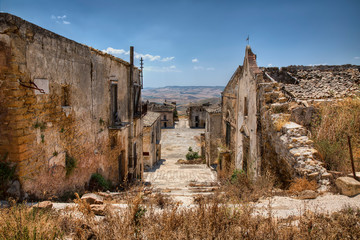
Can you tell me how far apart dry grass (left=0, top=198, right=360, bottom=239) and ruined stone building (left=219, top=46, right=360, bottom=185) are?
2.18 m

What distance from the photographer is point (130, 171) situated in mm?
10820

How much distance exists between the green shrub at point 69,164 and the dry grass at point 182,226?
247 cm

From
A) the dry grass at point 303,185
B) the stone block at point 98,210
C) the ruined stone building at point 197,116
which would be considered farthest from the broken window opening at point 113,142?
the ruined stone building at point 197,116

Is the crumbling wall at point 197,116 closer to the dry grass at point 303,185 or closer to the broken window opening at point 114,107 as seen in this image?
the broken window opening at point 114,107

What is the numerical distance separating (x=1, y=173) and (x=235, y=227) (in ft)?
13.1

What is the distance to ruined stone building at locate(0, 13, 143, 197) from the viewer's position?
13.0 ft

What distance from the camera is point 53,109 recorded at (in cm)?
504

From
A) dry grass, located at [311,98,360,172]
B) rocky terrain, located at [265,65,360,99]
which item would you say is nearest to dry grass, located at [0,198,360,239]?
dry grass, located at [311,98,360,172]

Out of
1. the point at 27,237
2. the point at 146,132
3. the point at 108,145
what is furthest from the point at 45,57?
the point at 146,132

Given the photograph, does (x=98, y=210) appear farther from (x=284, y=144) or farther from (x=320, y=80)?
(x=320, y=80)

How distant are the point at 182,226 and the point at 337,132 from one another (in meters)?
5.33

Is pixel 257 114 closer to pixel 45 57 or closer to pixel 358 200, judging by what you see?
pixel 358 200

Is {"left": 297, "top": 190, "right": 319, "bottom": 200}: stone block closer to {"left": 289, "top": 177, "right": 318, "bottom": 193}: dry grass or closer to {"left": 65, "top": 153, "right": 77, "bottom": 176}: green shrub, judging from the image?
{"left": 289, "top": 177, "right": 318, "bottom": 193}: dry grass

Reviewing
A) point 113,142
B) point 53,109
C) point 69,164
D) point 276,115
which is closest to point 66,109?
point 53,109
